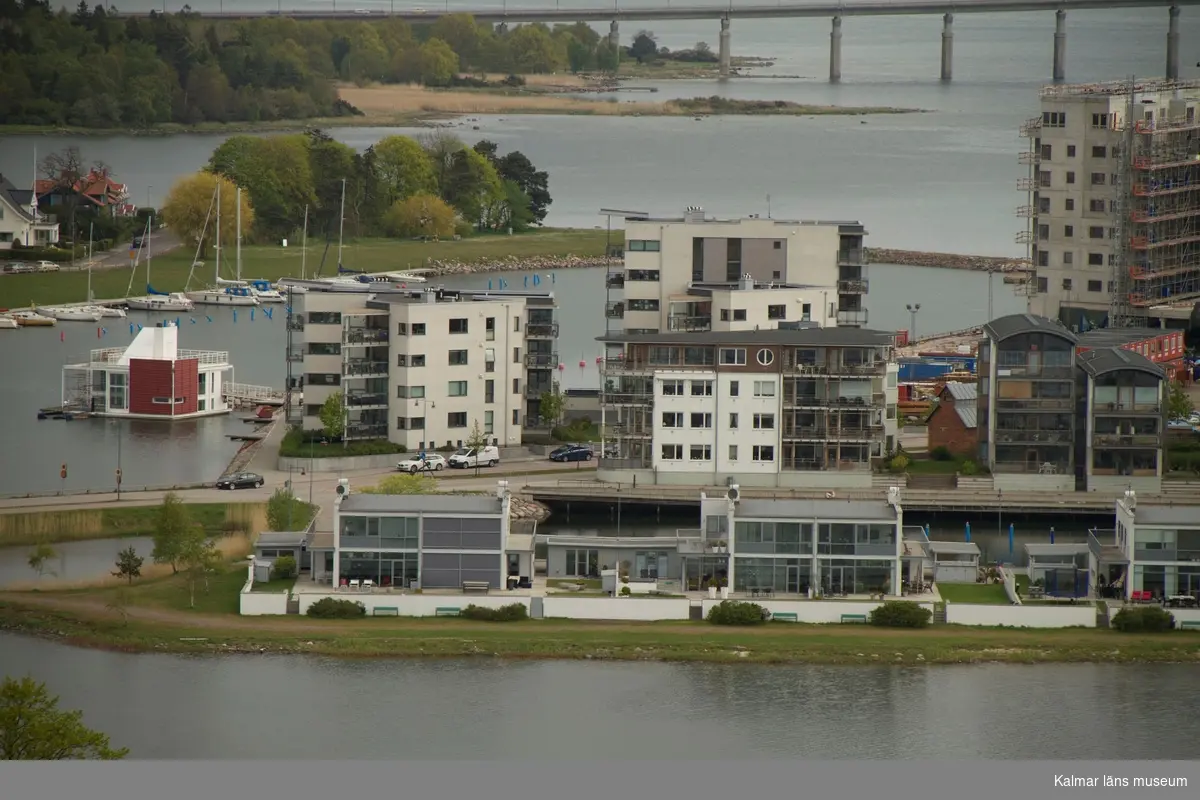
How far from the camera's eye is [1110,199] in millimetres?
28250

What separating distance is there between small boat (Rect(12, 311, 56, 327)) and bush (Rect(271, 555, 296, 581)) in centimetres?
1500

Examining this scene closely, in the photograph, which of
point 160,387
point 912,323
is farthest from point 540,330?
point 912,323

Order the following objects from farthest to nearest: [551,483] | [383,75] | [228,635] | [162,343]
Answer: [383,75] < [162,343] < [551,483] < [228,635]

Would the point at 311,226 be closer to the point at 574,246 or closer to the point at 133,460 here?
the point at 574,246

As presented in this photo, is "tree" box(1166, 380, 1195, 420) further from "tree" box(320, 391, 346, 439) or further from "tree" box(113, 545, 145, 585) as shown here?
"tree" box(113, 545, 145, 585)

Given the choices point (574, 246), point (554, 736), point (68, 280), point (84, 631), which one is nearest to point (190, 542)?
point (84, 631)

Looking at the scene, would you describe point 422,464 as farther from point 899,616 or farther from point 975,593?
point 899,616

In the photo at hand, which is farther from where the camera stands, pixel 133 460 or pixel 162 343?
pixel 162 343

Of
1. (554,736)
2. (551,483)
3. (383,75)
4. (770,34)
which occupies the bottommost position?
(554,736)

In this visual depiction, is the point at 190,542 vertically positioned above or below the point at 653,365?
below

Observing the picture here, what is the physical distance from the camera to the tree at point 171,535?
1655cm

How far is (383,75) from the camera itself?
64.6m

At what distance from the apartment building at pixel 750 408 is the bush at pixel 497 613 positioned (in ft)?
13.6

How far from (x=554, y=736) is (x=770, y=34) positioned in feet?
282
